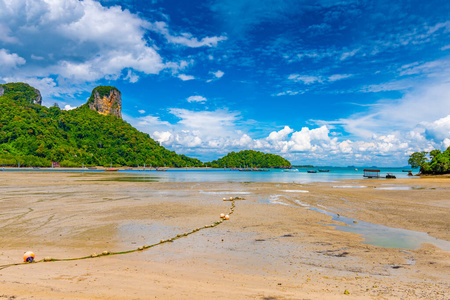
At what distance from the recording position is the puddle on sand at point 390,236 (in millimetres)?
11070

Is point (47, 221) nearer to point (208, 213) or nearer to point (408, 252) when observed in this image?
point (208, 213)

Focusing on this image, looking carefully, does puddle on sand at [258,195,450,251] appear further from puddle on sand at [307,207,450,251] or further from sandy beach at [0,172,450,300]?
sandy beach at [0,172,450,300]

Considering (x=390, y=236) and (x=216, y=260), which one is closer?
(x=216, y=260)

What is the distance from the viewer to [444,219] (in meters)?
16.5

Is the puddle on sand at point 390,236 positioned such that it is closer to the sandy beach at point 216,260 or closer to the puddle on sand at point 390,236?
the puddle on sand at point 390,236

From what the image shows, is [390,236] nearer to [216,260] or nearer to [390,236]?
[390,236]

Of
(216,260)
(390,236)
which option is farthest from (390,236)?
(216,260)

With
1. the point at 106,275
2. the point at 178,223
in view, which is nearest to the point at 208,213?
the point at 178,223

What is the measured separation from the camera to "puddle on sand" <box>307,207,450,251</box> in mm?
11070

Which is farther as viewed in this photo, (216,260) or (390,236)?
(390,236)

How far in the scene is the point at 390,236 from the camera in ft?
41.4

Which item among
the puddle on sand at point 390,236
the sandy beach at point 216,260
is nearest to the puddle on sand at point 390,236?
the puddle on sand at point 390,236

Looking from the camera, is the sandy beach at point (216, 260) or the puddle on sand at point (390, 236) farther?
the puddle on sand at point (390, 236)

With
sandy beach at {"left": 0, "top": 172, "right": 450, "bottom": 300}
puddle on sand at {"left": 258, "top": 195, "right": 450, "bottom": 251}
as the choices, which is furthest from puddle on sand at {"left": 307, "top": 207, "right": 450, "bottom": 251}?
sandy beach at {"left": 0, "top": 172, "right": 450, "bottom": 300}
